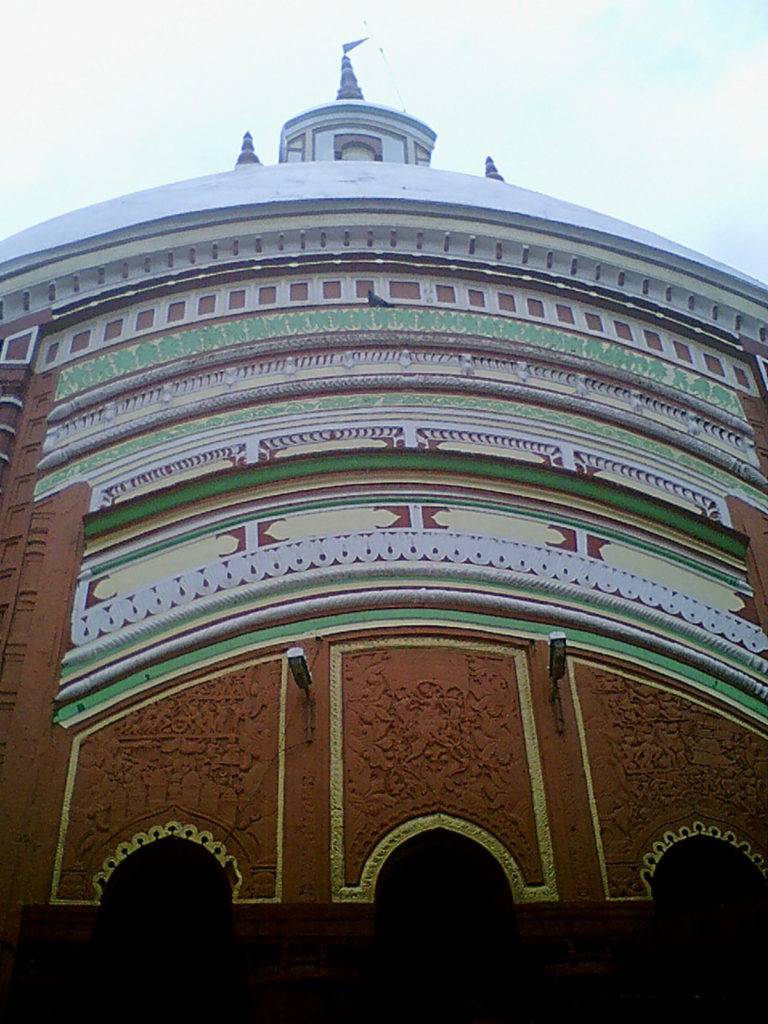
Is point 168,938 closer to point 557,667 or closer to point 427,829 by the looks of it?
point 427,829

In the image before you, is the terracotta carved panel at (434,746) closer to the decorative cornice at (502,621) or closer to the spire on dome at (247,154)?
the decorative cornice at (502,621)

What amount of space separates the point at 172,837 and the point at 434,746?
54.3 inches

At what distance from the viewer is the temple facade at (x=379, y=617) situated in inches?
195

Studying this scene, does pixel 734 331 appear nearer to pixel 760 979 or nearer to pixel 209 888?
pixel 760 979

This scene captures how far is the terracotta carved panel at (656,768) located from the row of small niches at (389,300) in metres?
3.12

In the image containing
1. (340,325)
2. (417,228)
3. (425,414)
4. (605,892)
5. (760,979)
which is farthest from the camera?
(417,228)

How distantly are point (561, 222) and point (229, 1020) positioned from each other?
6167mm

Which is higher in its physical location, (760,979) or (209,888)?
(209,888)

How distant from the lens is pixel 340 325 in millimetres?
7535

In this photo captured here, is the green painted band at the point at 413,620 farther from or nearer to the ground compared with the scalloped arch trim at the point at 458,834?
farther from the ground

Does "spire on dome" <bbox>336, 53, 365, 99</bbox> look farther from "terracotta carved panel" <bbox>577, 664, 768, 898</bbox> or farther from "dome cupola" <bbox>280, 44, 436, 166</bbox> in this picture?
"terracotta carved panel" <bbox>577, 664, 768, 898</bbox>

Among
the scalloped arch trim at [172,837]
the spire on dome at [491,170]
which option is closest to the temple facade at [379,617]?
the scalloped arch trim at [172,837]

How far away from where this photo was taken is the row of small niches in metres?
7.57

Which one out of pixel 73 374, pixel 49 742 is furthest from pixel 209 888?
pixel 73 374
